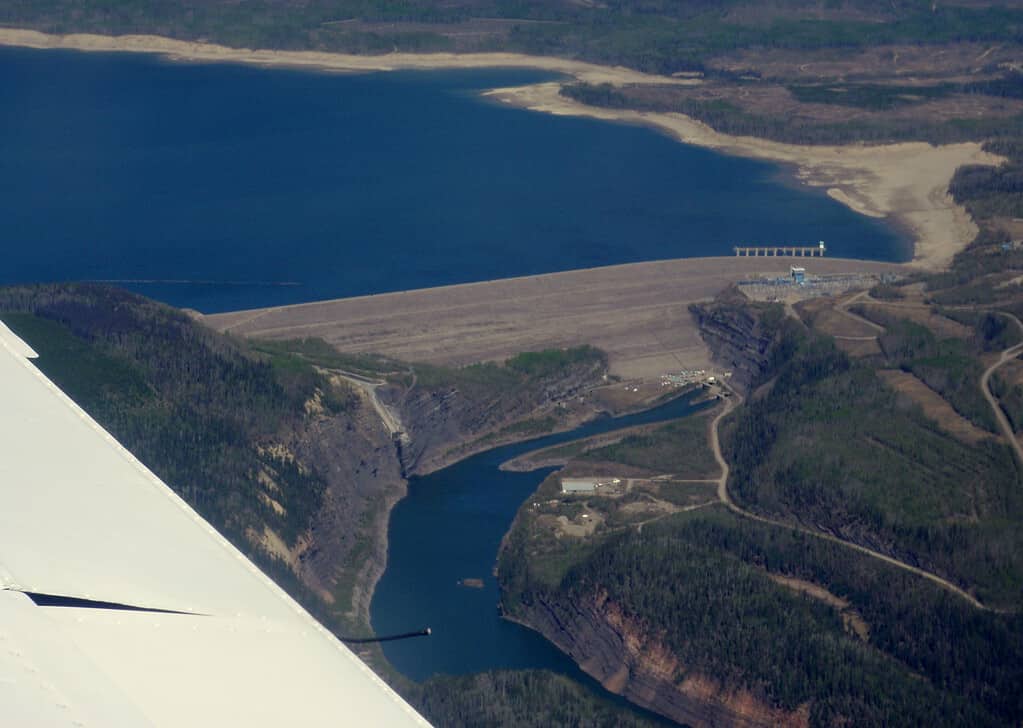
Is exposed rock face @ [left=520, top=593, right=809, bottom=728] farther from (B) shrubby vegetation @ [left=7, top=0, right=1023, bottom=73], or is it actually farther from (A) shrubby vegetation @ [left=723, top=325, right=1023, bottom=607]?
(B) shrubby vegetation @ [left=7, top=0, right=1023, bottom=73]

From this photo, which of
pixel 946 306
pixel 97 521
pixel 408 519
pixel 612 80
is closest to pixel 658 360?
pixel 946 306

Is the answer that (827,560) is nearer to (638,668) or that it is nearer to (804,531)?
(804,531)

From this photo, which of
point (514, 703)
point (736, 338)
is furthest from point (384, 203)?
point (514, 703)

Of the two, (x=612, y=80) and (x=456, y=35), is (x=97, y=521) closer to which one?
(x=612, y=80)

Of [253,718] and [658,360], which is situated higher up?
[253,718]

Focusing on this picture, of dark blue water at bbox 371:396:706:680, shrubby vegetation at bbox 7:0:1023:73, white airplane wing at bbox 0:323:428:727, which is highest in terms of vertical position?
white airplane wing at bbox 0:323:428:727

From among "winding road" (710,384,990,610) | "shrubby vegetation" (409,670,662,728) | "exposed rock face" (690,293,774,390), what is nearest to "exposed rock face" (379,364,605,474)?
"winding road" (710,384,990,610)

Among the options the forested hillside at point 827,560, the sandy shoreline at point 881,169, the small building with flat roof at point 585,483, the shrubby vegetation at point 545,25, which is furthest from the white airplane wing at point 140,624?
the shrubby vegetation at point 545,25

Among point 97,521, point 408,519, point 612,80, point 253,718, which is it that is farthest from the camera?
point 612,80
